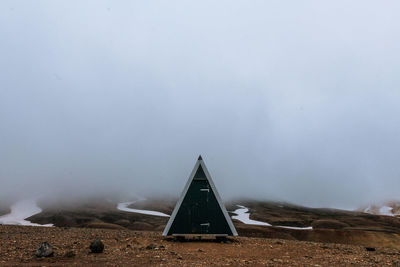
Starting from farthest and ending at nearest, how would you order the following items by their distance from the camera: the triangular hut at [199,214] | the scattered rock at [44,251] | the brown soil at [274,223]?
the brown soil at [274,223] < the triangular hut at [199,214] < the scattered rock at [44,251]

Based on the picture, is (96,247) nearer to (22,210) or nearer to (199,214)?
(199,214)

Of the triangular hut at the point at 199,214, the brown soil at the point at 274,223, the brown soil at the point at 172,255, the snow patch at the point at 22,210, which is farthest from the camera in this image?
the snow patch at the point at 22,210

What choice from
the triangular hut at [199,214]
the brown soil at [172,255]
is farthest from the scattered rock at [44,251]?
the triangular hut at [199,214]

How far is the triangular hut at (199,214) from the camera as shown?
2108 cm

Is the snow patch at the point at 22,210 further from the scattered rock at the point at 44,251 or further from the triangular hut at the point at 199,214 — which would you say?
the scattered rock at the point at 44,251

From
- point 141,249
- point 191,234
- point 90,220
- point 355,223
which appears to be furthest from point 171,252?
point 355,223

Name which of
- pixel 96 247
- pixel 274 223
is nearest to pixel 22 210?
pixel 274 223

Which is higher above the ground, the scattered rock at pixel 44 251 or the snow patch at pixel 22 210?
the snow patch at pixel 22 210

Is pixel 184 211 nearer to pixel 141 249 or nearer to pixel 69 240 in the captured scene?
pixel 141 249

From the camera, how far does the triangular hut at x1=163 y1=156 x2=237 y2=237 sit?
21078 mm

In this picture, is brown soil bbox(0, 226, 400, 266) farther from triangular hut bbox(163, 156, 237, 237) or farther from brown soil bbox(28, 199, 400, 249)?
brown soil bbox(28, 199, 400, 249)

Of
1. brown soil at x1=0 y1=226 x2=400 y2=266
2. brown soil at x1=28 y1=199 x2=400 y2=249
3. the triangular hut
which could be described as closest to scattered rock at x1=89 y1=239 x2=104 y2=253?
brown soil at x1=0 y1=226 x2=400 y2=266

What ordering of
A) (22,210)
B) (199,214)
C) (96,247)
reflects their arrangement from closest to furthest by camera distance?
(96,247)
(199,214)
(22,210)

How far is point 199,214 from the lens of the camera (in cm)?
2127
